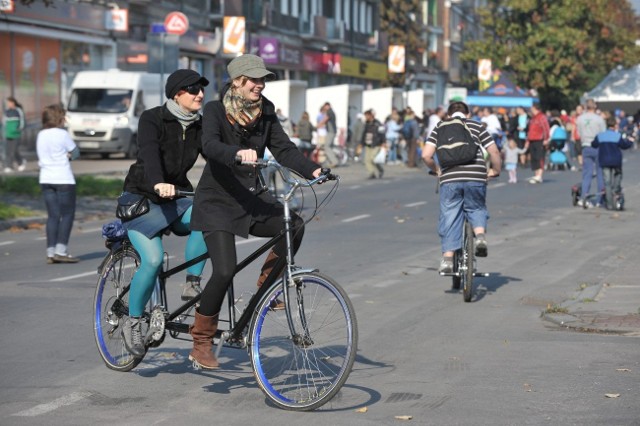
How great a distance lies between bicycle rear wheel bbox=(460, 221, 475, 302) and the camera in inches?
472

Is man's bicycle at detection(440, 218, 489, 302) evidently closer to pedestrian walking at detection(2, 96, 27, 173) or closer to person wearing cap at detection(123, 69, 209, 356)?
person wearing cap at detection(123, 69, 209, 356)

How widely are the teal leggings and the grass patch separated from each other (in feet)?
59.6

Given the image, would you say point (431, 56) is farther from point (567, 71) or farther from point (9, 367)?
point (9, 367)

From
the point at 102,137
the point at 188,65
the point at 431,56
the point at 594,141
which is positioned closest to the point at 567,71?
the point at 431,56

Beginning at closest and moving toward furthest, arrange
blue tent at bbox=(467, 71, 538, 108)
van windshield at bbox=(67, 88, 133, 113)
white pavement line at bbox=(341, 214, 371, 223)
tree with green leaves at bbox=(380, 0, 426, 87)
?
white pavement line at bbox=(341, 214, 371, 223) < van windshield at bbox=(67, 88, 133, 113) < blue tent at bbox=(467, 71, 538, 108) < tree with green leaves at bbox=(380, 0, 426, 87)

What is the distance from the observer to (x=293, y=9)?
221ft

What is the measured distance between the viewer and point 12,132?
3250 cm

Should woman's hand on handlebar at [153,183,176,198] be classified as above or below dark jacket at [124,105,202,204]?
below

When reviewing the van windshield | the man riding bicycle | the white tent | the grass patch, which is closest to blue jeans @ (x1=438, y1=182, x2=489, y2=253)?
the man riding bicycle

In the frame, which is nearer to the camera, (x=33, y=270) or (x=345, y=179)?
(x=33, y=270)

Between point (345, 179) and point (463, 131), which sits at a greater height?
point (463, 131)

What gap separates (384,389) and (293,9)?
6062cm

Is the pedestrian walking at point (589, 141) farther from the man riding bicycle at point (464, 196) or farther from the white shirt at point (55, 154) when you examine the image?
the man riding bicycle at point (464, 196)

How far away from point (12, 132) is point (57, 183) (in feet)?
57.9
